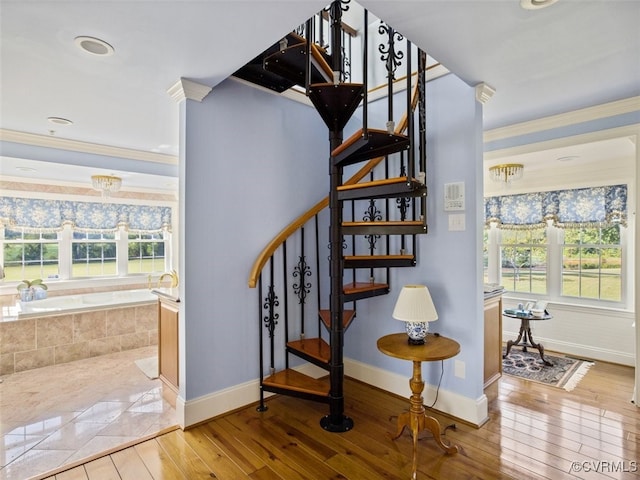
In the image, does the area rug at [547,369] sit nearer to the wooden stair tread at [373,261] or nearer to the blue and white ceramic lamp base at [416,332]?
the blue and white ceramic lamp base at [416,332]

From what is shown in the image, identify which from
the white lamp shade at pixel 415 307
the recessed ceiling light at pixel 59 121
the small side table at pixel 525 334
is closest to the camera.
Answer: the white lamp shade at pixel 415 307

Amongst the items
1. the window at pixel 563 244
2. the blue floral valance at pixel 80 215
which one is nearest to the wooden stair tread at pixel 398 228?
the window at pixel 563 244

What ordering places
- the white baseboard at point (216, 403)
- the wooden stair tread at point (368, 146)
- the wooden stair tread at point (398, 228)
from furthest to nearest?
the white baseboard at point (216, 403)
the wooden stair tread at point (398, 228)
the wooden stair tread at point (368, 146)

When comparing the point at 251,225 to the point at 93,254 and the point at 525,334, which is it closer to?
the point at 525,334

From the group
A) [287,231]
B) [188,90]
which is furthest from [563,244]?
[188,90]

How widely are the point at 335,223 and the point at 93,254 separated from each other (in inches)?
194

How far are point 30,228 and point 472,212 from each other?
5.85m

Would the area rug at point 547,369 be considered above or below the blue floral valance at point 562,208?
below

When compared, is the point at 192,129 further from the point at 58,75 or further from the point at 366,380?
the point at 366,380

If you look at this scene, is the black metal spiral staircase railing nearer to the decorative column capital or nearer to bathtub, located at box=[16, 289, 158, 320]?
the decorative column capital

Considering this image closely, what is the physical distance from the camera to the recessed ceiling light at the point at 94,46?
1776 millimetres

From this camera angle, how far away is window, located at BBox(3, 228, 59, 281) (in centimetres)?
491

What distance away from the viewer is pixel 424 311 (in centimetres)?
211

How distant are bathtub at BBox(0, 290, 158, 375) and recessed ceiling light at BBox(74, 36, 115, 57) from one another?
302cm
